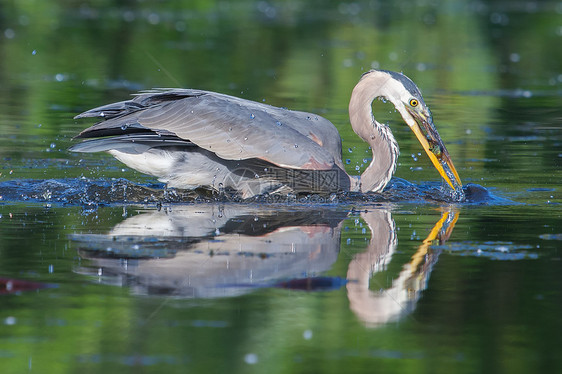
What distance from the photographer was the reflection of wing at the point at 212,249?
17.1 ft

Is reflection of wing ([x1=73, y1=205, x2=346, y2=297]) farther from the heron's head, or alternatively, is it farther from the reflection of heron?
the heron's head

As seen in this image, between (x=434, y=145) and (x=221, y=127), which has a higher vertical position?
(x=221, y=127)

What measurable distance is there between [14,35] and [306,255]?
50.8 ft

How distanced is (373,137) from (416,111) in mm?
455

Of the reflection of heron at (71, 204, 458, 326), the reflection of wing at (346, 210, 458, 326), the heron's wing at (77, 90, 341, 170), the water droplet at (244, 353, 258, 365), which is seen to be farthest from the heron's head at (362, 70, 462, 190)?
the water droplet at (244, 353, 258, 365)

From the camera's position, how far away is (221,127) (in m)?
8.08

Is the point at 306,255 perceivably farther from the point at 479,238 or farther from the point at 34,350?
the point at 34,350

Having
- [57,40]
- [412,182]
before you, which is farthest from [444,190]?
[57,40]

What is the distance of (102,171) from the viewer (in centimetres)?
909

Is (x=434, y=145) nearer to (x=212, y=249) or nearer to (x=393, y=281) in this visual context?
(x=212, y=249)

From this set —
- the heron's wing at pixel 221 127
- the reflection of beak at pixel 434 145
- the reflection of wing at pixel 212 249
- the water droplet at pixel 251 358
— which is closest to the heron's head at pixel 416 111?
the reflection of beak at pixel 434 145

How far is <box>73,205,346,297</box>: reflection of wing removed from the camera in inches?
205

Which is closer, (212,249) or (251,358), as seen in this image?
(251,358)

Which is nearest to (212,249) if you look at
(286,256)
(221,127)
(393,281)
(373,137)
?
(286,256)
